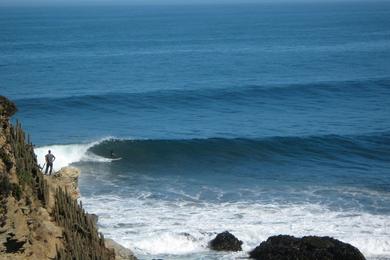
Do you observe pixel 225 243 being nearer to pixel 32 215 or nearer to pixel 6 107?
pixel 6 107

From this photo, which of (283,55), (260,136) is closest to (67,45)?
(283,55)

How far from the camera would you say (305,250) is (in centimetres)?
2223

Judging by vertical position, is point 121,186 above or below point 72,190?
below

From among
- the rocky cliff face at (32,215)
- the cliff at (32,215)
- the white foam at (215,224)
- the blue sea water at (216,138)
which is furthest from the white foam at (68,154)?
the rocky cliff face at (32,215)

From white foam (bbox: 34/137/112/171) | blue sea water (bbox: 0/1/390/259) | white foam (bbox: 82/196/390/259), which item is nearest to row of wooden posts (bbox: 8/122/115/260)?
blue sea water (bbox: 0/1/390/259)

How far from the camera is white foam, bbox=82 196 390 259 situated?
24.2 meters

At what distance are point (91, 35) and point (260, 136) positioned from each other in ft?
302

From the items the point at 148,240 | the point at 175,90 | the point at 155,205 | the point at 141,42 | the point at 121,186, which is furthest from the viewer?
the point at 141,42

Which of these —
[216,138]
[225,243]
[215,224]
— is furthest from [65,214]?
[216,138]

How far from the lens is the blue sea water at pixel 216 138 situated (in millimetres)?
27297

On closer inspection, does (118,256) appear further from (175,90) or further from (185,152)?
(175,90)

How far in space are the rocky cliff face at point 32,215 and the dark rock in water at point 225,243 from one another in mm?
10601

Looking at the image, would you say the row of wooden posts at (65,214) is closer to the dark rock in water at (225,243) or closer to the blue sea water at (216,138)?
the blue sea water at (216,138)

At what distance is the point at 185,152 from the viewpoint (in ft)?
140
